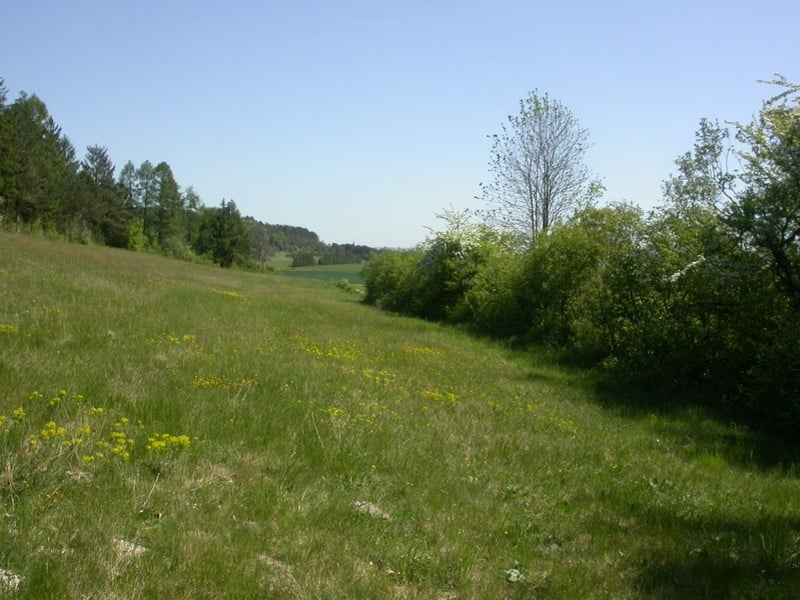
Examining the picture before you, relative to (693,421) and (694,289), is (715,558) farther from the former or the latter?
(694,289)

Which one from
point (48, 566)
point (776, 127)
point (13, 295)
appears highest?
point (776, 127)

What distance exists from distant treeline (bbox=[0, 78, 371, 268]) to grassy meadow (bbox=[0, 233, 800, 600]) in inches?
1812

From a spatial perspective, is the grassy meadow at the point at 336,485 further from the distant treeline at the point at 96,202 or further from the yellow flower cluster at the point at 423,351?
the distant treeline at the point at 96,202

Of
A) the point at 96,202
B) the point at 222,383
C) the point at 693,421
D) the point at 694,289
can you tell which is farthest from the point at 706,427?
the point at 96,202

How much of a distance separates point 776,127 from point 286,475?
10113 mm

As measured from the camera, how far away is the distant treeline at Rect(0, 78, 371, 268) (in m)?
51.2

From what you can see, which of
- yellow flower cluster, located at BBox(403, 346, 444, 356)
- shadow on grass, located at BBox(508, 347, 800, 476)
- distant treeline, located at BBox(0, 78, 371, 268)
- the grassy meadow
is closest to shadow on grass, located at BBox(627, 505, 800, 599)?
the grassy meadow

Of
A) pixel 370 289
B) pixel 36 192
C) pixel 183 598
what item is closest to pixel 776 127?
pixel 183 598

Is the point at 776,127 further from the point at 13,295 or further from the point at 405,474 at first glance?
the point at 13,295

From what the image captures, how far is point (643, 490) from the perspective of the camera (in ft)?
24.1

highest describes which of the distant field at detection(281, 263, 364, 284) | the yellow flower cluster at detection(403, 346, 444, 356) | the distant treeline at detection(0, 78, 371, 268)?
the distant treeline at detection(0, 78, 371, 268)

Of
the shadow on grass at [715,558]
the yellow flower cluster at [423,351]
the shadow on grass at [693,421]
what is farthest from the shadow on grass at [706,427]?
the yellow flower cluster at [423,351]

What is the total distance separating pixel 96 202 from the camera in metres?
72.2

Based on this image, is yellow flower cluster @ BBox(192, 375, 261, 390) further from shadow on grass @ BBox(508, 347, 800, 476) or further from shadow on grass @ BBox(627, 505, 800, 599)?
shadow on grass @ BBox(508, 347, 800, 476)
